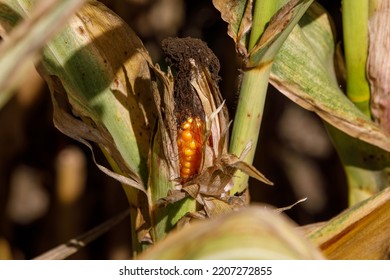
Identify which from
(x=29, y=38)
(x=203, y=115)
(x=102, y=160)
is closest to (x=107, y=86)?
(x=203, y=115)

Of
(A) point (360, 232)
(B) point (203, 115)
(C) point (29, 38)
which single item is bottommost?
(A) point (360, 232)

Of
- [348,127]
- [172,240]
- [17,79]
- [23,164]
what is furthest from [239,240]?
[23,164]

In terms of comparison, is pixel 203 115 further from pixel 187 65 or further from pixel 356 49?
pixel 356 49

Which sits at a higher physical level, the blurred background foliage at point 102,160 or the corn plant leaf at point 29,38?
the corn plant leaf at point 29,38

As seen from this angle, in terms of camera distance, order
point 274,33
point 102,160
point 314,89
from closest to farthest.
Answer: point 274,33
point 314,89
point 102,160

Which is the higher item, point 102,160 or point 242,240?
point 242,240

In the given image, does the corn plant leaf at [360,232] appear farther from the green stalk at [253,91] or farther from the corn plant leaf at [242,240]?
the corn plant leaf at [242,240]

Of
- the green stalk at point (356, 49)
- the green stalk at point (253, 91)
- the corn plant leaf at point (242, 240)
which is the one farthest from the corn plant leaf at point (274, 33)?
the corn plant leaf at point (242, 240)
